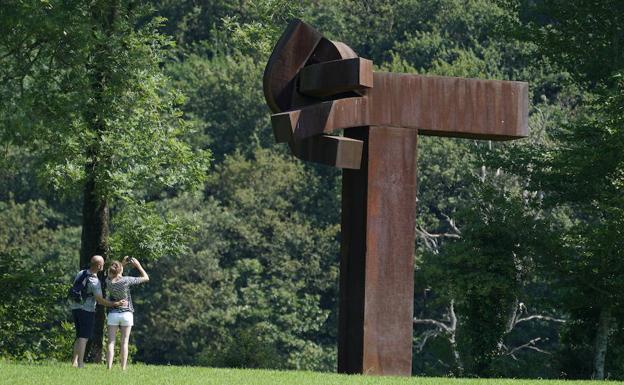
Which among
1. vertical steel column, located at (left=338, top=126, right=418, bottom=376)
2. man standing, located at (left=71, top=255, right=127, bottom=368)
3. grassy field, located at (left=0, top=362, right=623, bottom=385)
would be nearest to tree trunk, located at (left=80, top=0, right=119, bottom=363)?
man standing, located at (left=71, top=255, right=127, bottom=368)

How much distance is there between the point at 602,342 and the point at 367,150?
34.2ft

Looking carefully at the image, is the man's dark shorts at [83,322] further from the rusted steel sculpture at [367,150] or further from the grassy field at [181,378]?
the rusted steel sculpture at [367,150]

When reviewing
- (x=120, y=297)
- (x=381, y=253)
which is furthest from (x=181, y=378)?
(x=381, y=253)

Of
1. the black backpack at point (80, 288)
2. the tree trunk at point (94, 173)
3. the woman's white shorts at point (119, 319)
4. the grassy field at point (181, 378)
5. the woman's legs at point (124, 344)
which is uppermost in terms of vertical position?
the tree trunk at point (94, 173)

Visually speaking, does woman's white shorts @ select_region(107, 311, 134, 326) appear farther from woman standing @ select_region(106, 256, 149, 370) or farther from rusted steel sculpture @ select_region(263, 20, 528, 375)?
rusted steel sculpture @ select_region(263, 20, 528, 375)

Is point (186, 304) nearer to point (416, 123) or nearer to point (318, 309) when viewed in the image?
point (318, 309)

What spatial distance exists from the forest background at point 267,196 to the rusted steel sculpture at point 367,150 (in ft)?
22.5

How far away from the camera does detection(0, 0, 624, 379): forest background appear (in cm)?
2252

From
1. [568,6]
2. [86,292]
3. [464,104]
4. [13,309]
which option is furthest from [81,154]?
[568,6]

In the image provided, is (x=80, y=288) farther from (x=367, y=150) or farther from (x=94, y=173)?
(x=94, y=173)

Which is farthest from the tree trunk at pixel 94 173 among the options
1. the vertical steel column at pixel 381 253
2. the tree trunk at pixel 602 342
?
the tree trunk at pixel 602 342

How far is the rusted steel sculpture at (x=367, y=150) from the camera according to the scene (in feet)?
48.6

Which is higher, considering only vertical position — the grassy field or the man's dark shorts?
the man's dark shorts

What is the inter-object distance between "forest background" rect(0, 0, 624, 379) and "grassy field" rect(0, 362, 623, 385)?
6.61 m
